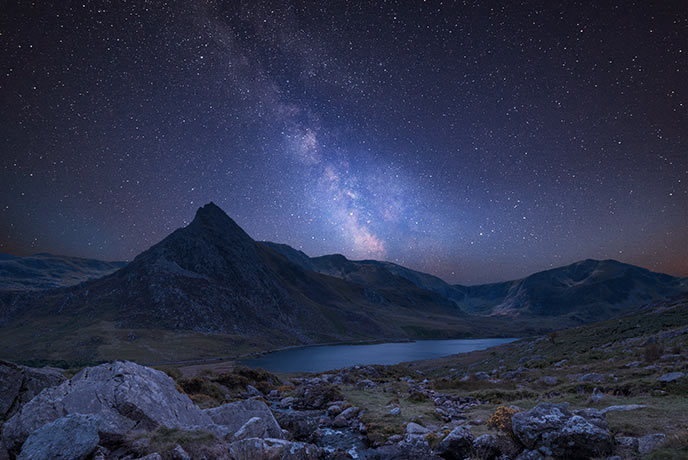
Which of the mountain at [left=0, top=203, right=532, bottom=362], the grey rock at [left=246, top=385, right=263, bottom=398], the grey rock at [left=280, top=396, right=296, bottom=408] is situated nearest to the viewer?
the grey rock at [left=280, top=396, right=296, bottom=408]

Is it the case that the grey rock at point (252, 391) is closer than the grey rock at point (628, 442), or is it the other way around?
the grey rock at point (628, 442)

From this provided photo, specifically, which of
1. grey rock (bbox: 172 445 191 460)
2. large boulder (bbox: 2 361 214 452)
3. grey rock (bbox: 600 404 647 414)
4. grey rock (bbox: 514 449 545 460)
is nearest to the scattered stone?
grey rock (bbox: 600 404 647 414)

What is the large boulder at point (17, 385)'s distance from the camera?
15.0 meters

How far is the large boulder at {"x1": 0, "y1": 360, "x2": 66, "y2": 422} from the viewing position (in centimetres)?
1504

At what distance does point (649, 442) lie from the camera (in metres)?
10.6

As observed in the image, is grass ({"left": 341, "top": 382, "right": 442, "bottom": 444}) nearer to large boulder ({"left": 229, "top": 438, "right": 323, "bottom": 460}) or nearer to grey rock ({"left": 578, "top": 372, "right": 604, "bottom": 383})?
large boulder ({"left": 229, "top": 438, "right": 323, "bottom": 460})

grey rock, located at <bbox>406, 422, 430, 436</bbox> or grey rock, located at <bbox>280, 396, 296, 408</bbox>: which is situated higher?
grey rock, located at <bbox>406, 422, 430, 436</bbox>

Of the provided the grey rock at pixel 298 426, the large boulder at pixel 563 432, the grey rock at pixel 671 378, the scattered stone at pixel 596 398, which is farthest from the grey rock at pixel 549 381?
the grey rock at pixel 298 426

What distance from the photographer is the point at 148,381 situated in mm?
16891

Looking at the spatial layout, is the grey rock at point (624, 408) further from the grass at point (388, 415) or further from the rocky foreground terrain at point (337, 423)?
the grass at point (388, 415)

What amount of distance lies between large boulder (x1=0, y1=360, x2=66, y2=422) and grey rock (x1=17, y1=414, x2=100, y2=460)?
22.5 feet

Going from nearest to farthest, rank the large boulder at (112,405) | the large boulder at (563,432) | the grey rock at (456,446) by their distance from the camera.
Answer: the large boulder at (563,432), the large boulder at (112,405), the grey rock at (456,446)

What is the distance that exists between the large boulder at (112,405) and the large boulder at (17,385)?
2092mm

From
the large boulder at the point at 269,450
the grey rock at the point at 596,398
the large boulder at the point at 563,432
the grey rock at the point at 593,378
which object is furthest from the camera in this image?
the grey rock at the point at 593,378
